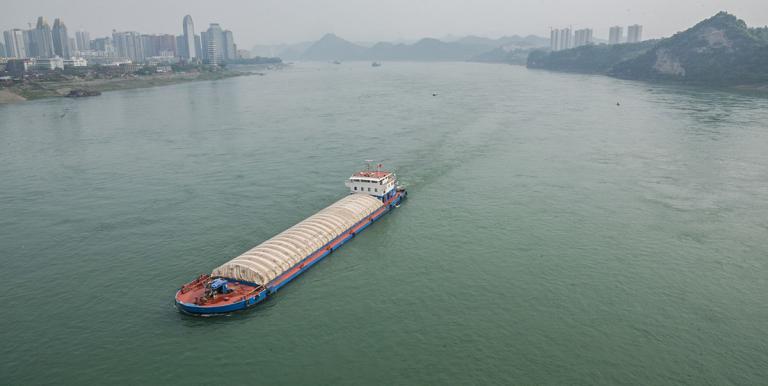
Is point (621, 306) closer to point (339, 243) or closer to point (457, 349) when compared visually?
point (457, 349)

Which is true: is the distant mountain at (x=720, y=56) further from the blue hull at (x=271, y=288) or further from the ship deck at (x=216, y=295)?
the ship deck at (x=216, y=295)

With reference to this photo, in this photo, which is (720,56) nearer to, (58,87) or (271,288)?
(271,288)

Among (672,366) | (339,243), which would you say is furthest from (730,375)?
(339,243)

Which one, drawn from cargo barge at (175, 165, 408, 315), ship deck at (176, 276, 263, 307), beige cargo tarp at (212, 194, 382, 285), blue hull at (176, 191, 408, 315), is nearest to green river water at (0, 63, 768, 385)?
blue hull at (176, 191, 408, 315)

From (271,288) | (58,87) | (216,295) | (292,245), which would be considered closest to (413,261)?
(292,245)

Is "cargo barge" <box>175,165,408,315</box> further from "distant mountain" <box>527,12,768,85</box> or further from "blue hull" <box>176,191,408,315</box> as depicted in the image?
"distant mountain" <box>527,12,768,85</box>

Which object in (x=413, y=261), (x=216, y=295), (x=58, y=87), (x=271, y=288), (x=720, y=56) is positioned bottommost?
(x=413, y=261)
